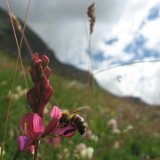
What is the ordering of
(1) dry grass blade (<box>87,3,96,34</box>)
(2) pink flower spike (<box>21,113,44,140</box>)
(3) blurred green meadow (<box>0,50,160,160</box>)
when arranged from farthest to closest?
1. (3) blurred green meadow (<box>0,50,160,160</box>)
2. (1) dry grass blade (<box>87,3,96,34</box>)
3. (2) pink flower spike (<box>21,113,44,140</box>)

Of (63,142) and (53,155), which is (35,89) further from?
(63,142)

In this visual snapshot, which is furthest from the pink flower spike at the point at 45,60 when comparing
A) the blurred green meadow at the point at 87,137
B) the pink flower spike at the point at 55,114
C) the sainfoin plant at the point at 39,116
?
the blurred green meadow at the point at 87,137

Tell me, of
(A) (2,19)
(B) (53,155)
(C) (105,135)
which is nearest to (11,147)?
(B) (53,155)

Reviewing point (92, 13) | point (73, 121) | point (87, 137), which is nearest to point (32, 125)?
point (73, 121)

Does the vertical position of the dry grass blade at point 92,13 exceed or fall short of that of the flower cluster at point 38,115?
it exceeds it

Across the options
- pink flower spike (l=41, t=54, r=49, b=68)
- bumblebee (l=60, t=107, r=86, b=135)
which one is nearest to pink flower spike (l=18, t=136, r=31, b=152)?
bumblebee (l=60, t=107, r=86, b=135)

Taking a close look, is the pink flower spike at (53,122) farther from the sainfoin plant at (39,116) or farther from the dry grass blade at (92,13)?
the dry grass blade at (92,13)

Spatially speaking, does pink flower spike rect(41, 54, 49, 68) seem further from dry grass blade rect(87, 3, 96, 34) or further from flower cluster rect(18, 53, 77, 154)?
dry grass blade rect(87, 3, 96, 34)

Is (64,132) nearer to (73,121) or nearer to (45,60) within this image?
(73,121)

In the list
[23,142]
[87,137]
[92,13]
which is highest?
[92,13]
